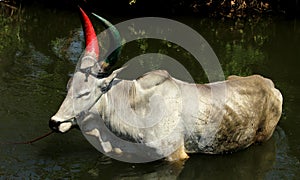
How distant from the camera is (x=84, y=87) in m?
5.22

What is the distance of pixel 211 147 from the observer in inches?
235

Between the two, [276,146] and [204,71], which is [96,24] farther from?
[276,146]

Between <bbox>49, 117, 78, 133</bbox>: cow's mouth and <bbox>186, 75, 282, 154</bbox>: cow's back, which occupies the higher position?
<bbox>49, 117, 78, 133</bbox>: cow's mouth

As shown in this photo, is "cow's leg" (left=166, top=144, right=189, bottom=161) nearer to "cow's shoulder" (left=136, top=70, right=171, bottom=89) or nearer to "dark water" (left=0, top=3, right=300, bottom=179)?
"dark water" (left=0, top=3, right=300, bottom=179)

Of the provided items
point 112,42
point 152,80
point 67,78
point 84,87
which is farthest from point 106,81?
point 67,78

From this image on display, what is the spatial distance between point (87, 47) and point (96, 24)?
6481mm

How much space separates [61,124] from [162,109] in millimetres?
1047

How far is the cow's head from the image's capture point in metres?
5.21

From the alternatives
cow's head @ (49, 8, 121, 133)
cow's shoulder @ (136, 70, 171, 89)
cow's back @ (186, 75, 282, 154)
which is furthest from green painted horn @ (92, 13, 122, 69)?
cow's back @ (186, 75, 282, 154)

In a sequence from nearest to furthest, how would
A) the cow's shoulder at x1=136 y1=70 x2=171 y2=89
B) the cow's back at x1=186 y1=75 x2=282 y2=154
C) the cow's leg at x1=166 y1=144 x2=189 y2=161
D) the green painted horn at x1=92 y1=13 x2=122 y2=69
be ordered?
the green painted horn at x1=92 y1=13 x2=122 y2=69
the cow's shoulder at x1=136 y1=70 x2=171 y2=89
the cow's leg at x1=166 y1=144 x2=189 y2=161
the cow's back at x1=186 y1=75 x2=282 y2=154

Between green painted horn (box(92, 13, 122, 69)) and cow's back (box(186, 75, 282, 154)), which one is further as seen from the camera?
cow's back (box(186, 75, 282, 154))

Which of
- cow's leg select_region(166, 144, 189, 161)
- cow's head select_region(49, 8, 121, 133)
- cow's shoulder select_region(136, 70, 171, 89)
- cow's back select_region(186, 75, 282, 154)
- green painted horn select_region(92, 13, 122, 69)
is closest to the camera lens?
green painted horn select_region(92, 13, 122, 69)

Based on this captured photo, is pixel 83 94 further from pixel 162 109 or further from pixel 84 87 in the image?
pixel 162 109

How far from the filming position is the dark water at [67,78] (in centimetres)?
577
